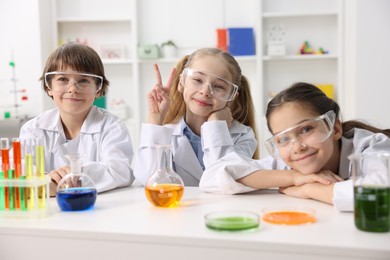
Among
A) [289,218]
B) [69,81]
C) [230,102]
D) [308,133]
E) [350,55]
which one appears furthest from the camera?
[350,55]

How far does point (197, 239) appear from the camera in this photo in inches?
45.3

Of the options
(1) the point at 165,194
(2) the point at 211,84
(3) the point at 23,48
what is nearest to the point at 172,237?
(1) the point at 165,194

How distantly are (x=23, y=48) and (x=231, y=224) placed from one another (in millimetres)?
4334

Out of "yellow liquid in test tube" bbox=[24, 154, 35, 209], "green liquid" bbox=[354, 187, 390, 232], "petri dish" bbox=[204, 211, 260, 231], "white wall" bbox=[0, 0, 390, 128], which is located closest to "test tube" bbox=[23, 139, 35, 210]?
"yellow liquid in test tube" bbox=[24, 154, 35, 209]

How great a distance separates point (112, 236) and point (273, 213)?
42cm

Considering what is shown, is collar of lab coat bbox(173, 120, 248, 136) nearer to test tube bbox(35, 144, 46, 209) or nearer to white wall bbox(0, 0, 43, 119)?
test tube bbox(35, 144, 46, 209)

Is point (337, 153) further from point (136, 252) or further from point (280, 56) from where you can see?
point (280, 56)

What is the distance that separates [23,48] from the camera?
198 inches

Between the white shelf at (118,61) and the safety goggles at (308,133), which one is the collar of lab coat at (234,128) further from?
the white shelf at (118,61)

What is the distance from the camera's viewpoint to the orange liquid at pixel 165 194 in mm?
1449

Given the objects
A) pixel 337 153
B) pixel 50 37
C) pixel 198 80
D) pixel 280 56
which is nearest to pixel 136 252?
pixel 337 153

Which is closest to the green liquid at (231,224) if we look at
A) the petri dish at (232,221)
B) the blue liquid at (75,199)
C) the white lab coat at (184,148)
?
the petri dish at (232,221)

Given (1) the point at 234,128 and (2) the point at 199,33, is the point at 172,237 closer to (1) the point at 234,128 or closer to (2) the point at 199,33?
(1) the point at 234,128

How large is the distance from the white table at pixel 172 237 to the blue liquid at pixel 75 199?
0.03 m
